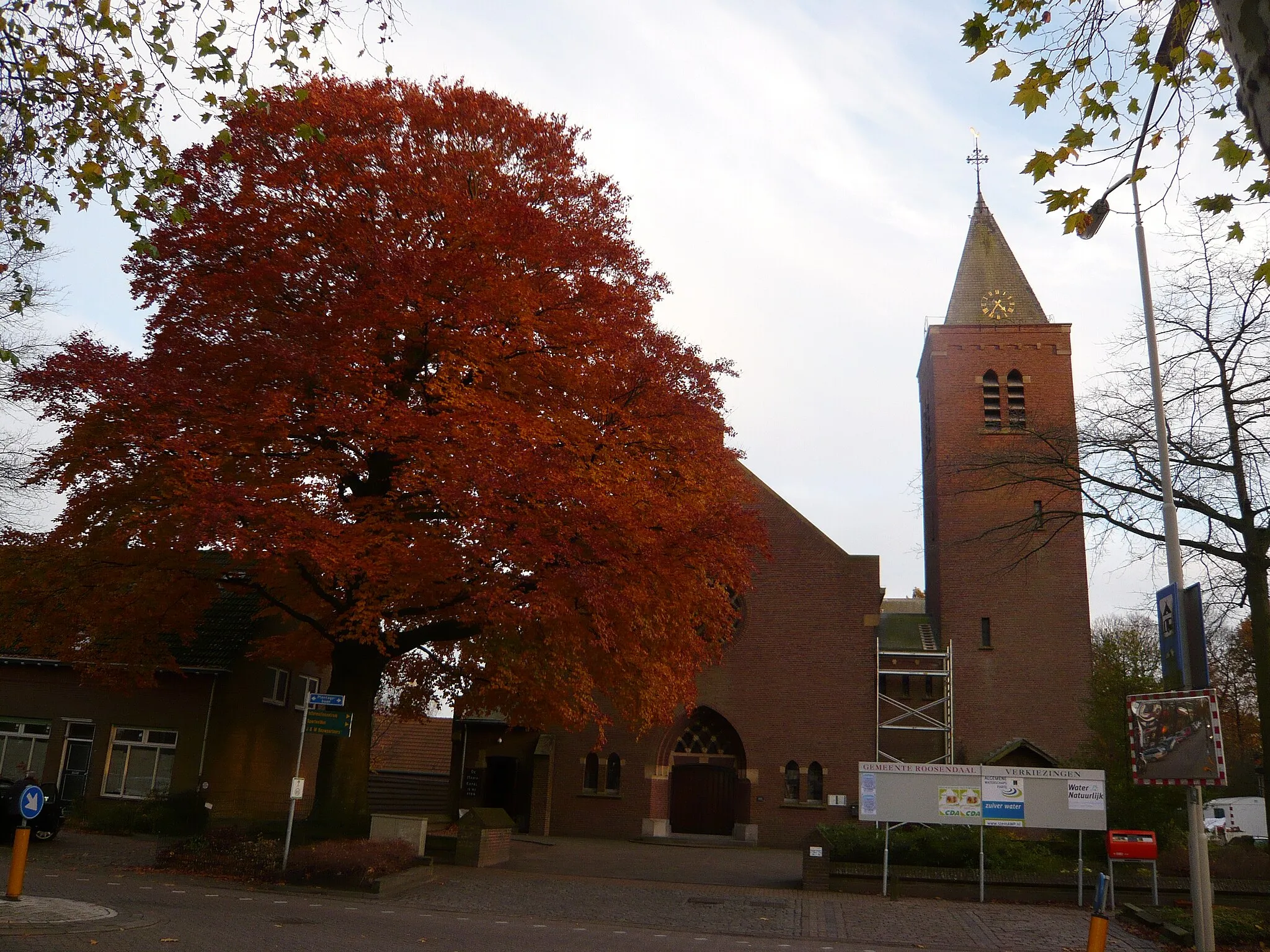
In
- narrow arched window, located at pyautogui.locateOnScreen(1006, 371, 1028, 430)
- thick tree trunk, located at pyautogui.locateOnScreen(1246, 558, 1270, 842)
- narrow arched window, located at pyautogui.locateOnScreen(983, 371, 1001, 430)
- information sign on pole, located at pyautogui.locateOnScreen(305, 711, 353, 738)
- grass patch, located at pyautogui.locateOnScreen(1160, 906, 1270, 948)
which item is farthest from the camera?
narrow arched window, located at pyautogui.locateOnScreen(983, 371, 1001, 430)

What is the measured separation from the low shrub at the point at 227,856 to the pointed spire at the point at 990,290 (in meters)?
27.4

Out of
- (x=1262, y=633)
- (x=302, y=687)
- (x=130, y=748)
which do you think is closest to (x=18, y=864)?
(x=130, y=748)

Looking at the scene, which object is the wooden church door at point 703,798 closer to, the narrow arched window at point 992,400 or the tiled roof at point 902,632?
the tiled roof at point 902,632

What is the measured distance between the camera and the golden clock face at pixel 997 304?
34812mm

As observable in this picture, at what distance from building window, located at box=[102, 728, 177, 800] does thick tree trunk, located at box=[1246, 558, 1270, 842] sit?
22.6 meters

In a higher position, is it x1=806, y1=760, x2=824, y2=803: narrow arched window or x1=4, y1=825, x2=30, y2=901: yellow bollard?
x1=806, y1=760, x2=824, y2=803: narrow arched window

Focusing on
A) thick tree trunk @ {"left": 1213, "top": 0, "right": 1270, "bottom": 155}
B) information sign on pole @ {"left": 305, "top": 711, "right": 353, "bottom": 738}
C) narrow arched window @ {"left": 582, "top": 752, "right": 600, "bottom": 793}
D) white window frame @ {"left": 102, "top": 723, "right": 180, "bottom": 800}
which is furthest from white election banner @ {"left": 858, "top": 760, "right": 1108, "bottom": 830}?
white window frame @ {"left": 102, "top": 723, "right": 180, "bottom": 800}

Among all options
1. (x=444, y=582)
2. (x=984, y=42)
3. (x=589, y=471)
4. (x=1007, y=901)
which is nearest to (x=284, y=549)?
(x=444, y=582)

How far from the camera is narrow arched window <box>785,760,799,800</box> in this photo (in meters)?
29.5

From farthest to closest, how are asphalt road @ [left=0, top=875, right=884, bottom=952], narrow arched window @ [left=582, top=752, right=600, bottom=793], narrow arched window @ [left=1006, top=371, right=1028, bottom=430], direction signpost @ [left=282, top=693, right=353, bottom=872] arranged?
narrow arched window @ [left=1006, top=371, right=1028, bottom=430] < narrow arched window @ [left=582, top=752, right=600, bottom=793] < direction signpost @ [left=282, top=693, right=353, bottom=872] < asphalt road @ [left=0, top=875, right=884, bottom=952]

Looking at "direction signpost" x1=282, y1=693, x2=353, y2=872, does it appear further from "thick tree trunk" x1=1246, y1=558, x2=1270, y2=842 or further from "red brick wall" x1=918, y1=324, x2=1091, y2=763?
"red brick wall" x1=918, y1=324, x2=1091, y2=763

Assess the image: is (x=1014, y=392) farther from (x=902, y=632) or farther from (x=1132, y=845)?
(x=1132, y=845)

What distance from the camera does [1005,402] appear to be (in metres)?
33.3

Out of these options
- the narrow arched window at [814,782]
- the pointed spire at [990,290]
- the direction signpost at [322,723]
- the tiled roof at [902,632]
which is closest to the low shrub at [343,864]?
the direction signpost at [322,723]
